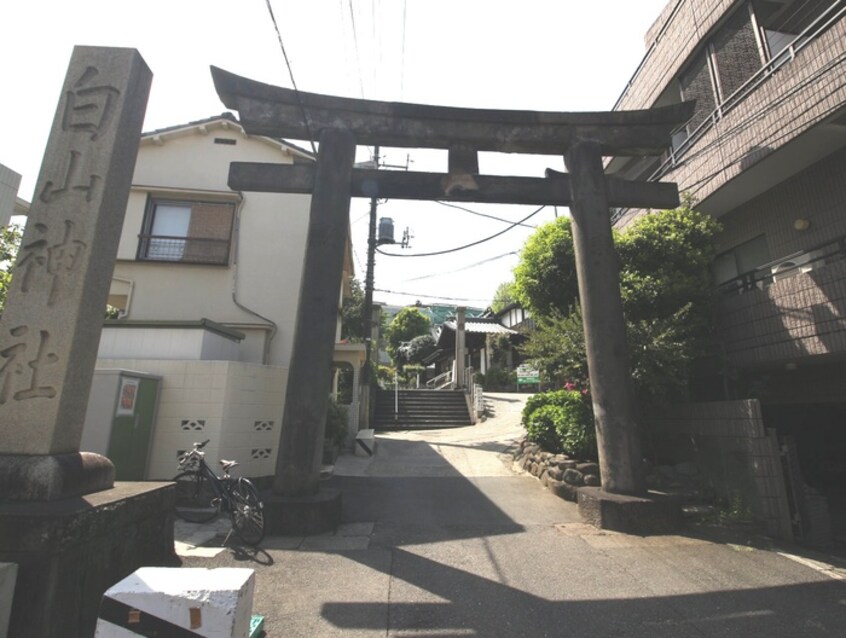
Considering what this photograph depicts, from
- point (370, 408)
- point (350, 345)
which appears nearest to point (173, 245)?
point (350, 345)

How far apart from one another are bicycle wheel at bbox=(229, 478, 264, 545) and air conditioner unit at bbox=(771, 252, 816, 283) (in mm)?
9250

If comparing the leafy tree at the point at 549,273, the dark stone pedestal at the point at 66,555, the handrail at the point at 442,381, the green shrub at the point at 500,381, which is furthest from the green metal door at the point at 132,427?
the green shrub at the point at 500,381

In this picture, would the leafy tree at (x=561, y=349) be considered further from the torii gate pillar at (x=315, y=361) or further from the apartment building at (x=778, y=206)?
the torii gate pillar at (x=315, y=361)

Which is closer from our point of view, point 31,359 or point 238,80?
point 31,359

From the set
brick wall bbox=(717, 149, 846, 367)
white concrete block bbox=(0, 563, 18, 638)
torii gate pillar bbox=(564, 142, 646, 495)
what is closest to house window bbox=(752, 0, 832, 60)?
brick wall bbox=(717, 149, 846, 367)

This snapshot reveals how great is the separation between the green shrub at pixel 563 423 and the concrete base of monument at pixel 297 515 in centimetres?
506

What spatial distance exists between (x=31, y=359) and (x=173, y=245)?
32.4ft

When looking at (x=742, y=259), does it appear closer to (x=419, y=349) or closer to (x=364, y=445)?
(x=364, y=445)

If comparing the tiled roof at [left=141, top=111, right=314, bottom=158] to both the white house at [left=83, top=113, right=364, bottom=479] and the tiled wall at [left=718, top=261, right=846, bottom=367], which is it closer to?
the white house at [left=83, top=113, right=364, bottom=479]

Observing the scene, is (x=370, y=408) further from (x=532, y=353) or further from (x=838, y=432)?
(x=838, y=432)

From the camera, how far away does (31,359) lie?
3.78 meters

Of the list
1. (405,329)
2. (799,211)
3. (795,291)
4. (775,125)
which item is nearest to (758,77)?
(775,125)

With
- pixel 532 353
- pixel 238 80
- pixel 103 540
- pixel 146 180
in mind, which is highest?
pixel 146 180

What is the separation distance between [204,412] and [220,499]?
2762 mm
